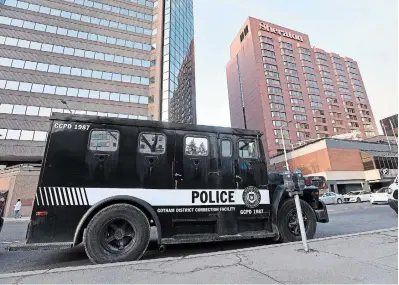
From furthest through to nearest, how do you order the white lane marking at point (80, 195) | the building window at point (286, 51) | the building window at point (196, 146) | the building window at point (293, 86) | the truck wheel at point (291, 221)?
the building window at point (286, 51) < the building window at point (293, 86) < the truck wheel at point (291, 221) < the building window at point (196, 146) < the white lane marking at point (80, 195)

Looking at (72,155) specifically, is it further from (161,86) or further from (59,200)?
(161,86)

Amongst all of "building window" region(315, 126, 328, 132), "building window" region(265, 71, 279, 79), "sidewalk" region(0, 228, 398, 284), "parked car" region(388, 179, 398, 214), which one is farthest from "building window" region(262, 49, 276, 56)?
"sidewalk" region(0, 228, 398, 284)

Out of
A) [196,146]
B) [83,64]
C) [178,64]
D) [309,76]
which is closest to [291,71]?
[309,76]

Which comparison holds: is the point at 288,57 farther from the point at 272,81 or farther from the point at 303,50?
the point at 272,81

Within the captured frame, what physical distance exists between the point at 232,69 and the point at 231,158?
98096mm

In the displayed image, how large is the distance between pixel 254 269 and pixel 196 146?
2.93 metres

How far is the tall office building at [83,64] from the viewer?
38.6 m

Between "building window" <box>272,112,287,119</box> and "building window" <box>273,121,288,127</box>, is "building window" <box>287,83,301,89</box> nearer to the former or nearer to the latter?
"building window" <box>272,112,287,119</box>

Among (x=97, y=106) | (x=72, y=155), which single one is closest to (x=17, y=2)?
(x=97, y=106)

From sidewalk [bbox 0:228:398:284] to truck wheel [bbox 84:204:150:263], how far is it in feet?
1.60

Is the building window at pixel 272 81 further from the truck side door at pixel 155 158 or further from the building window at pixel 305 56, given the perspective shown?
the truck side door at pixel 155 158

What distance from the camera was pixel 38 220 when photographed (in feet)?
15.0

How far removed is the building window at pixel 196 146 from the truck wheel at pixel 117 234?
70.9 inches

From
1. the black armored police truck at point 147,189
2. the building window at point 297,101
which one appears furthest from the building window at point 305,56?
the black armored police truck at point 147,189
